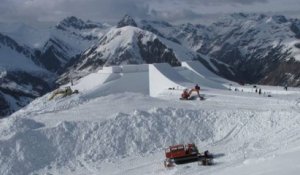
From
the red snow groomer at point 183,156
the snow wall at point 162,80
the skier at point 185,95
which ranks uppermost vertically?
the snow wall at point 162,80

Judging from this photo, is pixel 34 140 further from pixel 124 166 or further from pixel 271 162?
pixel 271 162

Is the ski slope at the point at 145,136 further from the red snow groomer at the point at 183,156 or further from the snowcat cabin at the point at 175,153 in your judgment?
the snowcat cabin at the point at 175,153

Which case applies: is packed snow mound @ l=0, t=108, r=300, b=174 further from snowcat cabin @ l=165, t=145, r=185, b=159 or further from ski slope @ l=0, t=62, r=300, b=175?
snowcat cabin @ l=165, t=145, r=185, b=159

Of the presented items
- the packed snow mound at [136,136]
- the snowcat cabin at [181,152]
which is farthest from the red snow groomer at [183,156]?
the packed snow mound at [136,136]

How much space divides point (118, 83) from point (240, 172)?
3913cm

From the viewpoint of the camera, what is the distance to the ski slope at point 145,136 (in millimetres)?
31078

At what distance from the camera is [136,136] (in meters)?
36.0

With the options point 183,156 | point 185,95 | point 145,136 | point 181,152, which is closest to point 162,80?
point 185,95

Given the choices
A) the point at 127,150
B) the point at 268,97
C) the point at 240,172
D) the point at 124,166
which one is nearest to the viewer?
the point at 240,172

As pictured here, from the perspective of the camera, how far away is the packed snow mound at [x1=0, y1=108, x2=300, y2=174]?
3316cm

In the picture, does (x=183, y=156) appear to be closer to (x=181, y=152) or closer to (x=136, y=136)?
(x=181, y=152)

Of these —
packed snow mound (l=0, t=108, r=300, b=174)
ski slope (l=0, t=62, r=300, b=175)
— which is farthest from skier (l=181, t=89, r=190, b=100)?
packed snow mound (l=0, t=108, r=300, b=174)

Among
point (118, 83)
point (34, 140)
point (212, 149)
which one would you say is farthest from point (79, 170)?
point (118, 83)

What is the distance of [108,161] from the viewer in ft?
109
